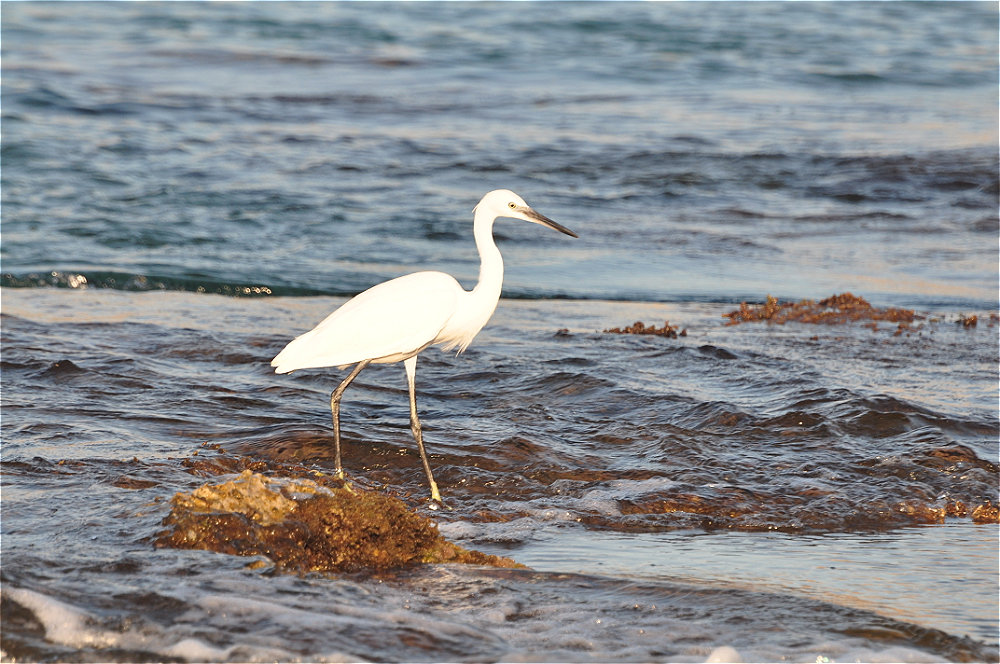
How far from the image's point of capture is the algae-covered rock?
12.6 ft

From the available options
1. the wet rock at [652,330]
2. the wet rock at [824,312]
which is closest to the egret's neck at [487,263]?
the wet rock at [652,330]

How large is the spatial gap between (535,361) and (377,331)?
2067 millimetres

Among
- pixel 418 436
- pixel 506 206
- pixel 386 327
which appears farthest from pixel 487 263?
pixel 418 436

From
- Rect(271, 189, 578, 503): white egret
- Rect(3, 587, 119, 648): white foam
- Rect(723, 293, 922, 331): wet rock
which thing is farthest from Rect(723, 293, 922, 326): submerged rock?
Rect(3, 587, 119, 648): white foam

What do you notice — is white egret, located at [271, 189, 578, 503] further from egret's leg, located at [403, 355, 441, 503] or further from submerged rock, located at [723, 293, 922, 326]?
submerged rock, located at [723, 293, 922, 326]

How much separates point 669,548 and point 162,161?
10113 millimetres

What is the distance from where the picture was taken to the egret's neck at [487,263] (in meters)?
5.14

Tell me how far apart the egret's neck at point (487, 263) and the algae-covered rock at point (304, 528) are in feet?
4.58

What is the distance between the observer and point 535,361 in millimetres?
6863

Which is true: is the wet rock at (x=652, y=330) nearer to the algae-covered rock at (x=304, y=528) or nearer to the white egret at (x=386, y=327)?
the white egret at (x=386, y=327)

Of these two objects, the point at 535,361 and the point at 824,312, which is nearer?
the point at 535,361

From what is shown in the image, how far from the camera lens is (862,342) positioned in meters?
7.33

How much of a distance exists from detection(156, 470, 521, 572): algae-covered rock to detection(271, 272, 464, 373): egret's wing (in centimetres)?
101

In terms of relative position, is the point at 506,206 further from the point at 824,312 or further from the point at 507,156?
the point at 507,156
